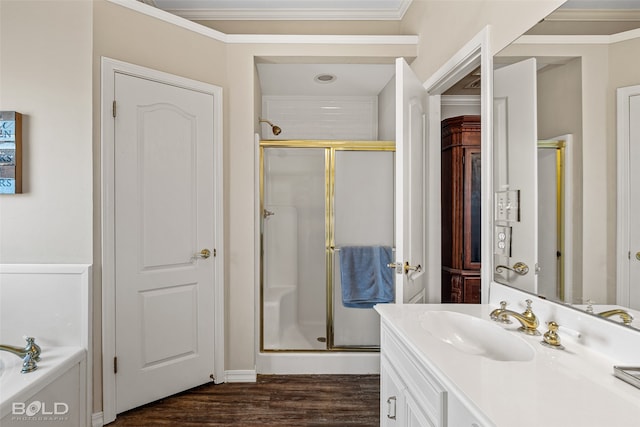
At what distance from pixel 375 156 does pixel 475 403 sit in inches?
84.2

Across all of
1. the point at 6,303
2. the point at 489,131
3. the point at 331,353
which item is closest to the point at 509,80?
the point at 489,131

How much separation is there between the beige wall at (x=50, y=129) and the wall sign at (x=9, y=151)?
0.14ft

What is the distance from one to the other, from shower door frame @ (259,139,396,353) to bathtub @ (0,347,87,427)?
1.15m

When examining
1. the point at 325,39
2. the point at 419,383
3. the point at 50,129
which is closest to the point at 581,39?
the point at 419,383

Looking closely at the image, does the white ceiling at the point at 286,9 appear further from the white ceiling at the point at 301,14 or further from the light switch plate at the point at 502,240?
the light switch plate at the point at 502,240

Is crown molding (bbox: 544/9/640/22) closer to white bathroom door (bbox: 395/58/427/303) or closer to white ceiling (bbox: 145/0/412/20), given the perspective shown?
white bathroom door (bbox: 395/58/427/303)

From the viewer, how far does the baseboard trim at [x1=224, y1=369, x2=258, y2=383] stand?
7.85ft

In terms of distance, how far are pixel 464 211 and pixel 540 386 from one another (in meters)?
2.04

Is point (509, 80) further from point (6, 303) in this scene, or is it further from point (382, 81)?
point (6, 303)

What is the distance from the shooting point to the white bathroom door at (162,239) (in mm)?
1993

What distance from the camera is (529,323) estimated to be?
1.12 m

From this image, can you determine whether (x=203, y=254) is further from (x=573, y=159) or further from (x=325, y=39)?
(x=573, y=159)

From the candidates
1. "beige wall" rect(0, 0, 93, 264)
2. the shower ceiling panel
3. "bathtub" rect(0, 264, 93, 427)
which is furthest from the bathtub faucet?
the shower ceiling panel

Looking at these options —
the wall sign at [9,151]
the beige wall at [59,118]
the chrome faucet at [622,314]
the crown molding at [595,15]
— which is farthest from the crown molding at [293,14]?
the chrome faucet at [622,314]
